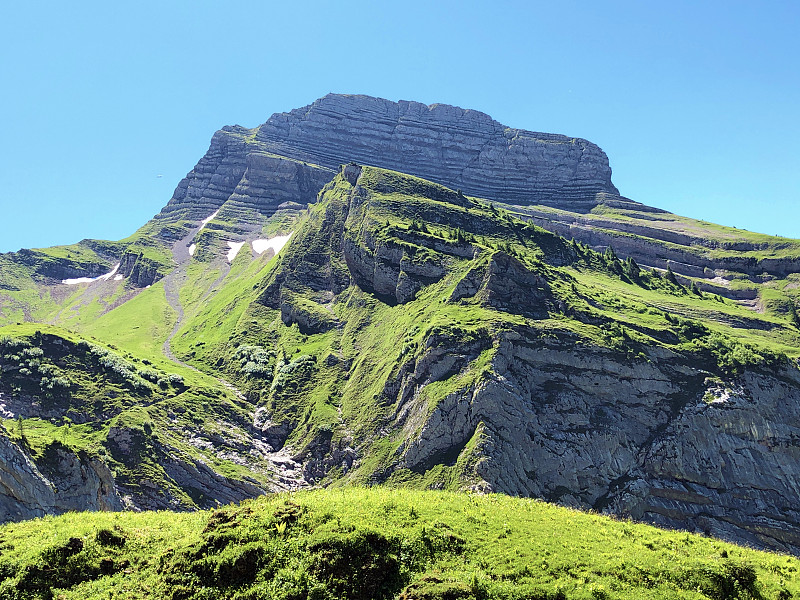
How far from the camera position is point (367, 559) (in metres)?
25.8

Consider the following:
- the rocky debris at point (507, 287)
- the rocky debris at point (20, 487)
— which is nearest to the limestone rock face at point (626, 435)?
the rocky debris at point (507, 287)

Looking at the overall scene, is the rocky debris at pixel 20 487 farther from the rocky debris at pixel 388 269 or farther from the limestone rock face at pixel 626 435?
the rocky debris at pixel 388 269

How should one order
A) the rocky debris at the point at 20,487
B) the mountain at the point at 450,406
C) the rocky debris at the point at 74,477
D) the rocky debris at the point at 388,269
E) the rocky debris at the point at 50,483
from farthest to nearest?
the rocky debris at the point at 388,269, the mountain at the point at 450,406, the rocky debris at the point at 74,477, the rocky debris at the point at 50,483, the rocky debris at the point at 20,487

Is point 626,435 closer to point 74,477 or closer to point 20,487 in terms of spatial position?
point 74,477

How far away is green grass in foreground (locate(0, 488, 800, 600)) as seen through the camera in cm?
2505

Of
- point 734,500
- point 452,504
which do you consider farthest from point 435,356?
point 452,504

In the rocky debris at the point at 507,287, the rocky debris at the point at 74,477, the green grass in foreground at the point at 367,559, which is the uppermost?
the rocky debris at the point at 507,287

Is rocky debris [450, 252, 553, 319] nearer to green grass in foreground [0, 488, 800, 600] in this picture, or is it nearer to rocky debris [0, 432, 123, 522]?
rocky debris [0, 432, 123, 522]

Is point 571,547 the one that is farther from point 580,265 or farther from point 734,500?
point 580,265

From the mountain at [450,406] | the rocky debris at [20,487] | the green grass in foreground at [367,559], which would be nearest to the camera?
the green grass in foreground at [367,559]

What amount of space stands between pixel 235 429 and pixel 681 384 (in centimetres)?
8788

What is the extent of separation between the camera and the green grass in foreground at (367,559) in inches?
986

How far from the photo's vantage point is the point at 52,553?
2750 centimetres

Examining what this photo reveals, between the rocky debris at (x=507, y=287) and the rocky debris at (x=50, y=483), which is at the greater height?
the rocky debris at (x=507, y=287)
